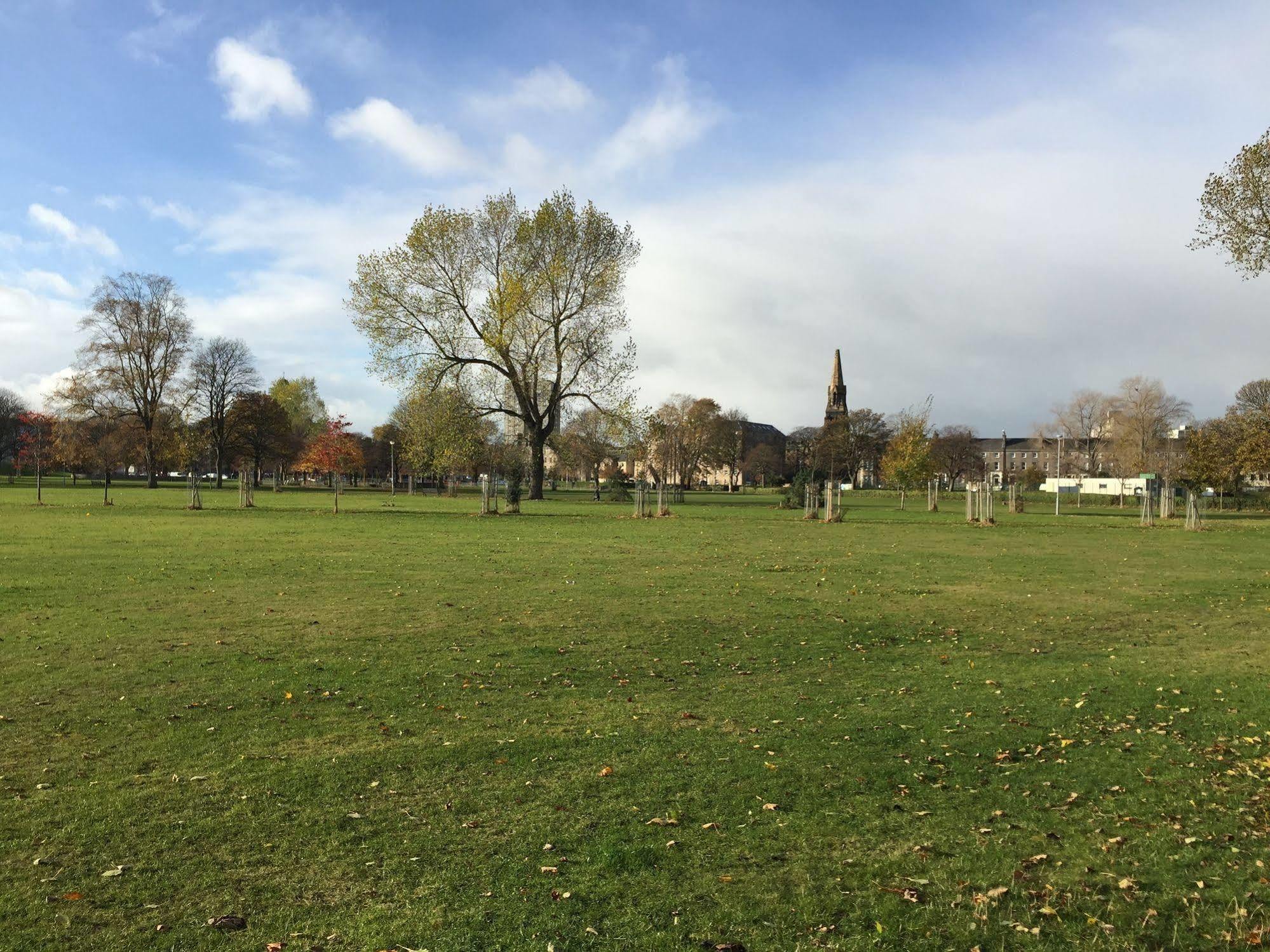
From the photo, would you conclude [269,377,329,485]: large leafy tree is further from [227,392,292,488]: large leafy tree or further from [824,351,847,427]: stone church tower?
[824,351,847,427]: stone church tower

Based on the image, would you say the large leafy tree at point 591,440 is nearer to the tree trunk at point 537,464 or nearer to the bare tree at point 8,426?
the tree trunk at point 537,464

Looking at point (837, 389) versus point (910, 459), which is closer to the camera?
point (910, 459)

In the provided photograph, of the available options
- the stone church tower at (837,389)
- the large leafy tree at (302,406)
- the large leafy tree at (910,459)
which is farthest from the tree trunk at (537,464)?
the stone church tower at (837,389)

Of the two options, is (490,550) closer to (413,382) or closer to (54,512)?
(54,512)

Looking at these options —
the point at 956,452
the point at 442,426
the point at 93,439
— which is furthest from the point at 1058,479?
the point at 93,439

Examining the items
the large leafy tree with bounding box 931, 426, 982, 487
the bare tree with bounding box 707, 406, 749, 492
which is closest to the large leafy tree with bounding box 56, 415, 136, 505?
the bare tree with bounding box 707, 406, 749, 492

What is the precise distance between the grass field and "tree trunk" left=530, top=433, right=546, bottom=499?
37071 mm

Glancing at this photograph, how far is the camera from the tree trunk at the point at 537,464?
2055 inches

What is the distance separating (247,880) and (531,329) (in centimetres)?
4691

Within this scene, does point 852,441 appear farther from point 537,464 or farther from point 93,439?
point 93,439

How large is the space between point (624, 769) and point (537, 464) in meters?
49.5

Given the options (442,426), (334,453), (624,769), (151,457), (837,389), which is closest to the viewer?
(624,769)

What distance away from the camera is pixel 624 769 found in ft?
20.7

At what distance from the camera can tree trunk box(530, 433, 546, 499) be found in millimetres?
52188
